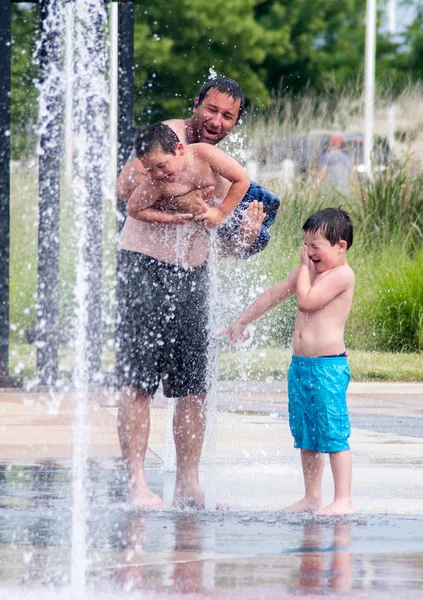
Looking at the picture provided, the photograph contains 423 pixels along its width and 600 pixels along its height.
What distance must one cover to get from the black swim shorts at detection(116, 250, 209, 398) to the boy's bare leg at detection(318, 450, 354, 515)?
0.60 meters

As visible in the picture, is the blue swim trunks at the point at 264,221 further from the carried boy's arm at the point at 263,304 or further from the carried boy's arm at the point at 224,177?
the carried boy's arm at the point at 263,304

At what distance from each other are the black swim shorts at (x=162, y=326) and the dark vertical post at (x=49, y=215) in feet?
13.0

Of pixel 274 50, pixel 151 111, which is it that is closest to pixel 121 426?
pixel 151 111

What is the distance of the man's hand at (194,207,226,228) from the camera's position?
16.8 feet

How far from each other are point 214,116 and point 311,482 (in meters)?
1.50

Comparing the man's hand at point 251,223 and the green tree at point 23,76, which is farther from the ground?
the green tree at point 23,76

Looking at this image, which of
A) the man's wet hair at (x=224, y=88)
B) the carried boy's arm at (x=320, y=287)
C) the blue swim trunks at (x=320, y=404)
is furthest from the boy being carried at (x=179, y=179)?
the blue swim trunks at (x=320, y=404)

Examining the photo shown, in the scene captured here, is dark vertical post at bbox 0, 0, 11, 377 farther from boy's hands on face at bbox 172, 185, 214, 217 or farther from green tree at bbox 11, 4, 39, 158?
green tree at bbox 11, 4, 39, 158

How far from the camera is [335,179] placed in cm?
1507

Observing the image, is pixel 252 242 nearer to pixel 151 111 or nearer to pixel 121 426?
pixel 121 426

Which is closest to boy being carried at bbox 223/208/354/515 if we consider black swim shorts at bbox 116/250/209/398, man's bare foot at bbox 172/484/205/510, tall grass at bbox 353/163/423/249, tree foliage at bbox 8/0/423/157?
black swim shorts at bbox 116/250/209/398

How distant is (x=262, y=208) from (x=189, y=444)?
39.4 inches

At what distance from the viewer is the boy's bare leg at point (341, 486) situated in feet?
16.1

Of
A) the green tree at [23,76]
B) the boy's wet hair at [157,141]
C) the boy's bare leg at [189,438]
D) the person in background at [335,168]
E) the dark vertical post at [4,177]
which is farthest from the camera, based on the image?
the green tree at [23,76]
